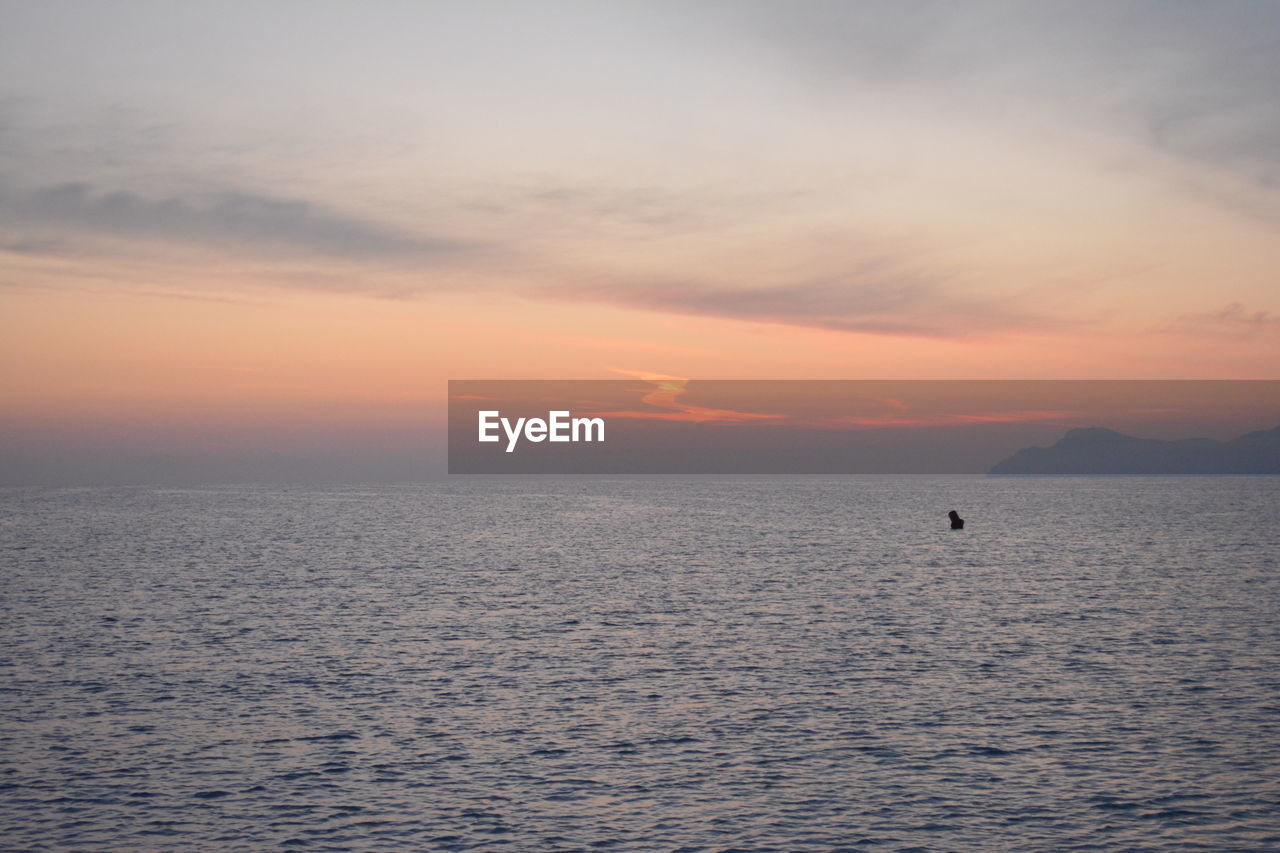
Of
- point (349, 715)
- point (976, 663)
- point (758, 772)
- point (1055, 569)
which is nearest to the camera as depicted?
point (758, 772)

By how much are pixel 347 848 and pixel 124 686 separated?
26.3 m

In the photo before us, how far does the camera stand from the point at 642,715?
44094mm

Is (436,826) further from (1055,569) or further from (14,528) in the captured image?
(14,528)

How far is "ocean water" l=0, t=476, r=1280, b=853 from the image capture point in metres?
31.4

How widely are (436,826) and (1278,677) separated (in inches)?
1685

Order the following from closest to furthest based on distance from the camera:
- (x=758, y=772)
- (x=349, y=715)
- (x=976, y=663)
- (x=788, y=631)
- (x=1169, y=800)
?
(x=1169, y=800) → (x=758, y=772) → (x=349, y=715) → (x=976, y=663) → (x=788, y=631)

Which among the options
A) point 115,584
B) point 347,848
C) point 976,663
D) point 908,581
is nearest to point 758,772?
point 347,848

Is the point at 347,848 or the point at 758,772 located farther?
the point at 758,772

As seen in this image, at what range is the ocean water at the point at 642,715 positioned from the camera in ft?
103

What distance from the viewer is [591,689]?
4919 centimetres

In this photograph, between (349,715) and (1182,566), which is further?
(1182,566)

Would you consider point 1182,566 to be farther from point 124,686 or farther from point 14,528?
point 14,528

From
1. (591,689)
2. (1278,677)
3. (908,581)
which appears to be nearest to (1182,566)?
(908,581)

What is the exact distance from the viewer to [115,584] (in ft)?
307
